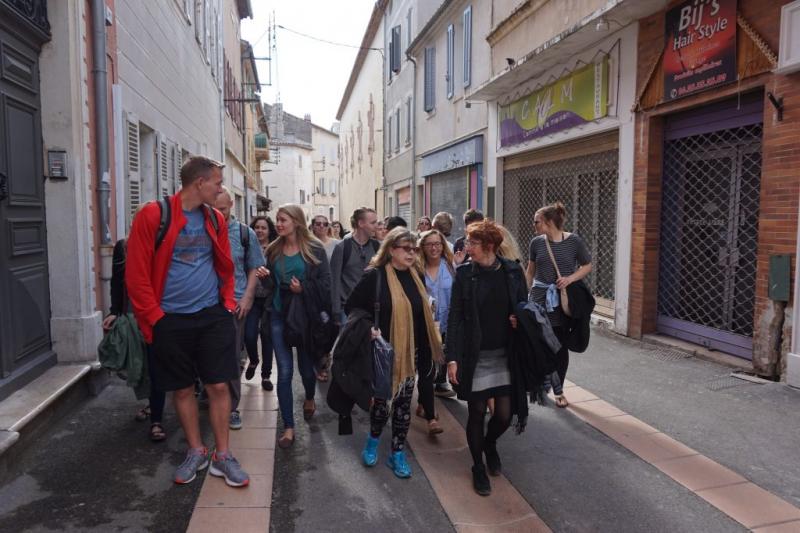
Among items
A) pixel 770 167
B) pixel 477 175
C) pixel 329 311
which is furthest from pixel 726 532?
pixel 477 175

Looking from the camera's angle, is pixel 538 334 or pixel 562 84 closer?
pixel 538 334

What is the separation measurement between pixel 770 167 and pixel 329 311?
165 inches

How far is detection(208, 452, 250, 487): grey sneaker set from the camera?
3.54 m

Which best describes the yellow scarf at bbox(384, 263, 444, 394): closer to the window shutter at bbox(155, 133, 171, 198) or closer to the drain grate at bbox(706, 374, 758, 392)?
the drain grate at bbox(706, 374, 758, 392)

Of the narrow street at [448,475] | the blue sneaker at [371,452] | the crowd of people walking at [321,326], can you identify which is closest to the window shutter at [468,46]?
the narrow street at [448,475]

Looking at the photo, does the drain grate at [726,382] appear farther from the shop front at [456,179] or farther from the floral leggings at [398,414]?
the shop front at [456,179]

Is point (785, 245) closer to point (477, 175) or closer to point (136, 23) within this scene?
point (136, 23)

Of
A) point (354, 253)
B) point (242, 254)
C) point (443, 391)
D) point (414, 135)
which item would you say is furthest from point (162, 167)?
point (414, 135)

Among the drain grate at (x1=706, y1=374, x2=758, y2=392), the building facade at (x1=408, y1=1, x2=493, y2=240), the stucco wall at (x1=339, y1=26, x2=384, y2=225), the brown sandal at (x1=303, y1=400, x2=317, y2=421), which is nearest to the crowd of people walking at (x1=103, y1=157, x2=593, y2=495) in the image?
the brown sandal at (x1=303, y1=400, x2=317, y2=421)

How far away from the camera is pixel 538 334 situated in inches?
142

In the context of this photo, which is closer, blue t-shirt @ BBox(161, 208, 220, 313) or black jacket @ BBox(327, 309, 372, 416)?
blue t-shirt @ BBox(161, 208, 220, 313)

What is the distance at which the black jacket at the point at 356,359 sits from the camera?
3727 millimetres

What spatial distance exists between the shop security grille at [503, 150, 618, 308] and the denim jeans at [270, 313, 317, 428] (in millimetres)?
5281

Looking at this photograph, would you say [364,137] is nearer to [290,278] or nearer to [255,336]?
[255,336]
